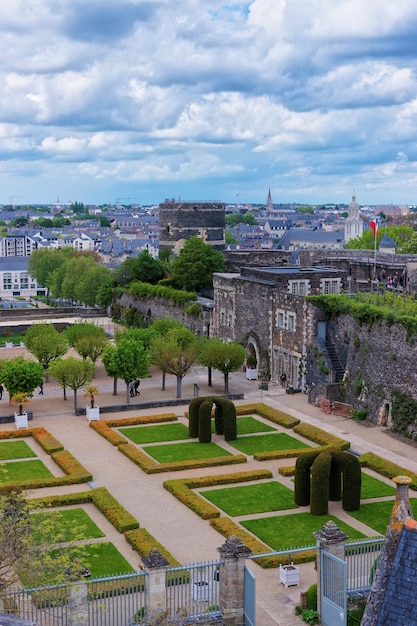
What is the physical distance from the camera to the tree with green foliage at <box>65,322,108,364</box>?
48344 millimetres

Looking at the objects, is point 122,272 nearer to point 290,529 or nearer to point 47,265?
point 47,265

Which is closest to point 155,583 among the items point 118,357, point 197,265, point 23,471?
point 23,471

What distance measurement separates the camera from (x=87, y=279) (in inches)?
3123

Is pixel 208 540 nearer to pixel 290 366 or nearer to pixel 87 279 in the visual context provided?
pixel 290 366

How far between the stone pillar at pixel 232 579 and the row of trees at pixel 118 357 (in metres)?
21.5

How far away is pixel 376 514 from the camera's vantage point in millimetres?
27469

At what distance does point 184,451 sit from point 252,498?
625 cm

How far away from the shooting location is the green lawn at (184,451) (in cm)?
3384

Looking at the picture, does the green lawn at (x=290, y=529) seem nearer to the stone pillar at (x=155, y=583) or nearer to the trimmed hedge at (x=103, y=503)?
the trimmed hedge at (x=103, y=503)

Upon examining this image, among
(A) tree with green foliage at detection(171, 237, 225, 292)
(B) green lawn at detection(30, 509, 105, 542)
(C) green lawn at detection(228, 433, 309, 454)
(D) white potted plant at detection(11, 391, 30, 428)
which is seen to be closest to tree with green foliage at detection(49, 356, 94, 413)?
(D) white potted plant at detection(11, 391, 30, 428)

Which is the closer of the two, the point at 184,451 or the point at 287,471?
the point at 287,471

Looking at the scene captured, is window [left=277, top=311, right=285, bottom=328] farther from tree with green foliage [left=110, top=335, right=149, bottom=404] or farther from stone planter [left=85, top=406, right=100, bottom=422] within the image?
stone planter [left=85, top=406, right=100, bottom=422]

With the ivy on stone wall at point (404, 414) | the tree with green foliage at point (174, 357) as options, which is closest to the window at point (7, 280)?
the tree with green foliage at point (174, 357)

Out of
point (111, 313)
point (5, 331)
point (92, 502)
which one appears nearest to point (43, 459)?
point (92, 502)
